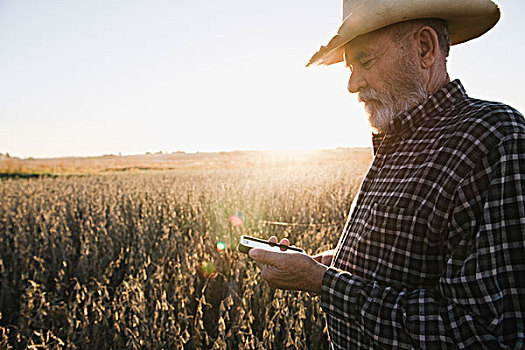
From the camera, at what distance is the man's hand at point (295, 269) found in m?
1.12

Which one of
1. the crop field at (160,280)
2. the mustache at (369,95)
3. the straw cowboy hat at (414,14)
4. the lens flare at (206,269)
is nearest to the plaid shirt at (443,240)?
the mustache at (369,95)

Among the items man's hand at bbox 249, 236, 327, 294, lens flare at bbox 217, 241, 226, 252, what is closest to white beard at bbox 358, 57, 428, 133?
man's hand at bbox 249, 236, 327, 294

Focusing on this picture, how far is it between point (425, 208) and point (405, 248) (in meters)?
0.14

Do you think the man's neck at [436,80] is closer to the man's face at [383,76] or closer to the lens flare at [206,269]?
the man's face at [383,76]

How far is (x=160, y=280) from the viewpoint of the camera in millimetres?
2645

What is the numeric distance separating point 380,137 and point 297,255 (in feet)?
2.17

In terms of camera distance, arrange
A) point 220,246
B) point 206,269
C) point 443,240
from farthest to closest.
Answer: point 220,246 < point 206,269 < point 443,240

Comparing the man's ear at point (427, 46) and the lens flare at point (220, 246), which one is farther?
the lens flare at point (220, 246)

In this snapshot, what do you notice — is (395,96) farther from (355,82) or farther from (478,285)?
(478,285)

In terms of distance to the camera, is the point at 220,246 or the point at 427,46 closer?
the point at 427,46

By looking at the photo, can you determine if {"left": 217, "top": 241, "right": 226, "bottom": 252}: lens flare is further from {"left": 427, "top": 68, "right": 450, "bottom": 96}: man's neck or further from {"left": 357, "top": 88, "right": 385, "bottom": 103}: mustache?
{"left": 427, "top": 68, "right": 450, "bottom": 96}: man's neck

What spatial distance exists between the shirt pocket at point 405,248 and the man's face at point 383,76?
39cm

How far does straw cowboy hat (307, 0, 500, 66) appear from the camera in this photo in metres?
1.11

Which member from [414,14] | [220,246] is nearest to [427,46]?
[414,14]
